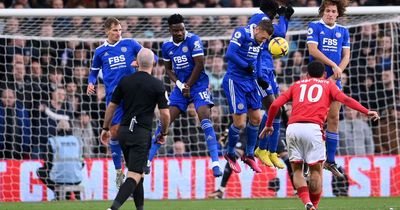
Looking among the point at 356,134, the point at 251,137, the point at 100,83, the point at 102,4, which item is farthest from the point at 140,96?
the point at 102,4

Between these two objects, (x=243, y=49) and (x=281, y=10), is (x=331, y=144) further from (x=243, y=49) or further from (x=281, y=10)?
(x=281, y=10)

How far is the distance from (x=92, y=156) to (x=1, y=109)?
2046 millimetres

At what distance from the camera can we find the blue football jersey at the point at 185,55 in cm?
1562

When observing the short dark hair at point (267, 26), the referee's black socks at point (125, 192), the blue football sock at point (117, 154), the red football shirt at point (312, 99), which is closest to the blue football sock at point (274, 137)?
the short dark hair at point (267, 26)

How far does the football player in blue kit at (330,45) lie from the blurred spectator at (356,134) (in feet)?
15.7

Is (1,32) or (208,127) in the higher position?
(1,32)

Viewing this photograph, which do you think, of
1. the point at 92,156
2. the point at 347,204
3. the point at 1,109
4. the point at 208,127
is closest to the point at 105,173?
the point at 92,156

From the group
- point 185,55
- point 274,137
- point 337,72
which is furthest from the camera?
point 274,137

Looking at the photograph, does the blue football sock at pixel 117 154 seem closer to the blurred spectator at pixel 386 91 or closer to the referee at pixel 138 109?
the referee at pixel 138 109

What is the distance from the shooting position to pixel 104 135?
1320cm

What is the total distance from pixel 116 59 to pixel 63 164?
13.3 ft

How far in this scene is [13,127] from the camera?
755 inches

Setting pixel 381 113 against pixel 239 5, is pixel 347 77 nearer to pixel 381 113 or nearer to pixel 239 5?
pixel 381 113

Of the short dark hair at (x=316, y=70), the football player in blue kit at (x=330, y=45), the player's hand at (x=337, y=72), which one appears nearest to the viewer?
the short dark hair at (x=316, y=70)
